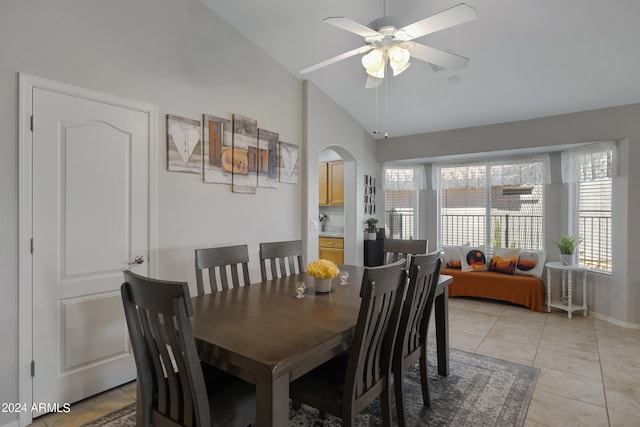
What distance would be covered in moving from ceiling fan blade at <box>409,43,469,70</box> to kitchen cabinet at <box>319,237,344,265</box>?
12.3 ft

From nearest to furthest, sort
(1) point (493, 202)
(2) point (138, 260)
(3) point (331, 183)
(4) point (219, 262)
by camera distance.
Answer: (4) point (219, 262), (2) point (138, 260), (1) point (493, 202), (3) point (331, 183)

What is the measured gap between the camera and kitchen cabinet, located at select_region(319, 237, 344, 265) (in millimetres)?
5781

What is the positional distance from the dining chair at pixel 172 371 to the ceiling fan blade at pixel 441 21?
6.14 feet

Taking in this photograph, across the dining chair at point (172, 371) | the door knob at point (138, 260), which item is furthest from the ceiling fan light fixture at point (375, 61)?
the door knob at point (138, 260)

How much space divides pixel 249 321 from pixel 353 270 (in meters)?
1.54

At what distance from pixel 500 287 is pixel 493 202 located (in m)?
1.37

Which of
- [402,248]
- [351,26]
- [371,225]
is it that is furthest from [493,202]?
[351,26]

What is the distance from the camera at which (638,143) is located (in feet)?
12.6

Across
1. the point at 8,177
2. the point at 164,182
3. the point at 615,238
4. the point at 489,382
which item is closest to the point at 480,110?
the point at 615,238

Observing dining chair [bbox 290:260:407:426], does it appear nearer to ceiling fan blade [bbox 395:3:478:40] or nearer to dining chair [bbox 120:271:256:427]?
dining chair [bbox 120:271:256:427]

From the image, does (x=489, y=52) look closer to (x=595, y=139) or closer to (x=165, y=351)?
(x=595, y=139)

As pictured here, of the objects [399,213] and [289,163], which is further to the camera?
[399,213]

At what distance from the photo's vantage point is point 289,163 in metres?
4.06

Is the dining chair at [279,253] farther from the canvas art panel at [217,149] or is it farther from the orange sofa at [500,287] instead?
the orange sofa at [500,287]
